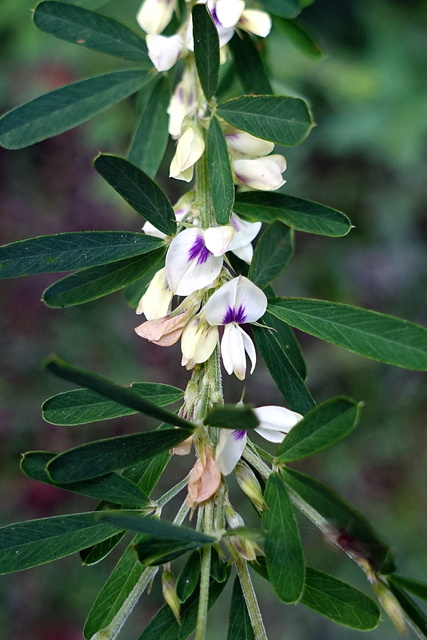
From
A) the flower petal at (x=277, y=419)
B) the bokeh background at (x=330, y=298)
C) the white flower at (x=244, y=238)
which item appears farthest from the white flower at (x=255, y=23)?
the bokeh background at (x=330, y=298)

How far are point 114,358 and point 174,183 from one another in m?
0.80

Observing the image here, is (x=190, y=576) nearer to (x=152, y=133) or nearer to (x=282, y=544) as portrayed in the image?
(x=282, y=544)

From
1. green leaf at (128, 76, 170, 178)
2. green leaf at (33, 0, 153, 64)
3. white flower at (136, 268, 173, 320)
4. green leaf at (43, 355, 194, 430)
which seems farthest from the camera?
green leaf at (128, 76, 170, 178)

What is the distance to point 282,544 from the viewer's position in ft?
1.83

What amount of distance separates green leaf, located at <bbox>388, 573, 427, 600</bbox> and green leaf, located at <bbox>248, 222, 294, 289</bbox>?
0.28 meters

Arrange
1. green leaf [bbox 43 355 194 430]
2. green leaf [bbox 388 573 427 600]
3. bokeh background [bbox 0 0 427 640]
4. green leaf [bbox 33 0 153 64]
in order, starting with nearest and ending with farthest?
green leaf [bbox 43 355 194 430]
green leaf [bbox 388 573 427 600]
green leaf [bbox 33 0 153 64]
bokeh background [bbox 0 0 427 640]

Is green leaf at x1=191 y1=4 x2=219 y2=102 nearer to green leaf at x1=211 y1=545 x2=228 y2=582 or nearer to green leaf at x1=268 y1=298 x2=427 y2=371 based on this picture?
green leaf at x1=268 y1=298 x2=427 y2=371

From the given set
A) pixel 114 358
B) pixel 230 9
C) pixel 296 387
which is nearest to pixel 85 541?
pixel 296 387

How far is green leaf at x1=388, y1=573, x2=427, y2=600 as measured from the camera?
55cm

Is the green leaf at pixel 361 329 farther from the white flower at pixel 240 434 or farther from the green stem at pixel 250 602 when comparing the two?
the green stem at pixel 250 602

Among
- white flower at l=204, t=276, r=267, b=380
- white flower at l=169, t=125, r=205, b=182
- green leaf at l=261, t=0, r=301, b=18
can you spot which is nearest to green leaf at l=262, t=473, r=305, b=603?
white flower at l=204, t=276, r=267, b=380

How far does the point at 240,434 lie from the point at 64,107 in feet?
1.51

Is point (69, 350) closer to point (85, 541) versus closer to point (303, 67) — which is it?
point (303, 67)

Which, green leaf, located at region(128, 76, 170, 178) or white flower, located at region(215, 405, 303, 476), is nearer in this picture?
white flower, located at region(215, 405, 303, 476)
